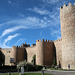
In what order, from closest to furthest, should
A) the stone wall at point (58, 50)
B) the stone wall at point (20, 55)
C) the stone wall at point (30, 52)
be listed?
the stone wall at point (58, 50)
the stone wall at point (30, 52)
the stone wall at point (20, 55)

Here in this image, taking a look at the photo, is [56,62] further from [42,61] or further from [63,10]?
[63,10]

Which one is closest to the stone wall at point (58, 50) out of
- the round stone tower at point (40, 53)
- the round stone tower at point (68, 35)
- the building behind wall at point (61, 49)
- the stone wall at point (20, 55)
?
the building behind wall at point (61, 49)

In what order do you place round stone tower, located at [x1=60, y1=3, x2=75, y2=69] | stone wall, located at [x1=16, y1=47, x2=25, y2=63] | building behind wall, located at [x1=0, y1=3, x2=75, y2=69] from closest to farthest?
round stone tower, located at [x1=60, y1=3, x2=75, y2=69] < building behind wall, located at [x1=0, y1=3, x2=75, y2=69] < stone wall, located at [x1=16, y1=47, x2=25, y2=63]

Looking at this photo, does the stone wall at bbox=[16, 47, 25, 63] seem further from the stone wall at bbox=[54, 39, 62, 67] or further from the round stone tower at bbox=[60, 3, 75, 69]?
the round stone tower at bbox=[60, 3, 75, 69]

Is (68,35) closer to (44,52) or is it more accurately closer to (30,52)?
(44,52)

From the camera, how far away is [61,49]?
31250mm

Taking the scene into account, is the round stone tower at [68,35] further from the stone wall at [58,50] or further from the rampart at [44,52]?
the rampart at [44,52]

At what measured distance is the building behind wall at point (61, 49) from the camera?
25.7 metres

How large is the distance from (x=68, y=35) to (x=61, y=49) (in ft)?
19.8

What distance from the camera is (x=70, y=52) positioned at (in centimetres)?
2542

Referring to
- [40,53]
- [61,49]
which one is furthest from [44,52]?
[61,49]

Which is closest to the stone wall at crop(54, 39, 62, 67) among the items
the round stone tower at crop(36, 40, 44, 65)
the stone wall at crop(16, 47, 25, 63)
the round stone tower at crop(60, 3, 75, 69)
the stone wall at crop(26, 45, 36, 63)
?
the round stone tower at crop(36, 40, 44, 65)

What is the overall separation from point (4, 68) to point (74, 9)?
58.8 feet

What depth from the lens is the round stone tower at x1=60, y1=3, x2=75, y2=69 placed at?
25281 mm
